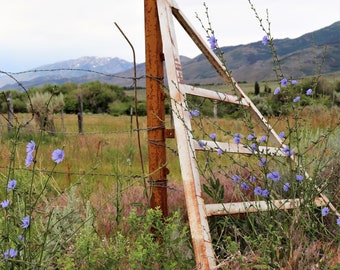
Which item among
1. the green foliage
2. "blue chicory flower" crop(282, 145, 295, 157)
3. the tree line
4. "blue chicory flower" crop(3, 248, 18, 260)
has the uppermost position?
"blue chicory flower" crop(282, 145, 295, 157)

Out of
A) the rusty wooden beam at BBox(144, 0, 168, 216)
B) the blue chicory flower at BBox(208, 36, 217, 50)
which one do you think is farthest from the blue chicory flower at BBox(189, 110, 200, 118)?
the blue chicory flower at BBox(208, 36, 217, 50)

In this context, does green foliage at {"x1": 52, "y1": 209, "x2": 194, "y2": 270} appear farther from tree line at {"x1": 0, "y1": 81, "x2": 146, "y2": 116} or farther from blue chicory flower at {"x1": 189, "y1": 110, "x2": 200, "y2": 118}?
tree line at {"x1": 0, "y1": 81, "x2": 146, "y2": 116}

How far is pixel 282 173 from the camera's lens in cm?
428

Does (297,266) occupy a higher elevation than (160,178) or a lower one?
lower

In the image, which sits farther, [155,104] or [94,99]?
[94,99]

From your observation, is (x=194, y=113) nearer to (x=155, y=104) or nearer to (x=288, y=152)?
(x=155, y=104)

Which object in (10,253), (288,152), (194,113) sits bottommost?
(10,253)

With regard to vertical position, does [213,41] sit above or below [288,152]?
above

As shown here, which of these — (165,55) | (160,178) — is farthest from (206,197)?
(165,55)

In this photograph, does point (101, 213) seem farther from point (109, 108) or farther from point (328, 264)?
point (109, 108)

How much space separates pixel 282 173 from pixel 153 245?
1770mm

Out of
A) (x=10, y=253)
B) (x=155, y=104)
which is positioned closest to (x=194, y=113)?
(x=155, y=104)

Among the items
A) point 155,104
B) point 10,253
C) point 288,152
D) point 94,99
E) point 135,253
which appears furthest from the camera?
point 94,99

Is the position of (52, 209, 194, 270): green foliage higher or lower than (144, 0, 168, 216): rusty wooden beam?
lower
